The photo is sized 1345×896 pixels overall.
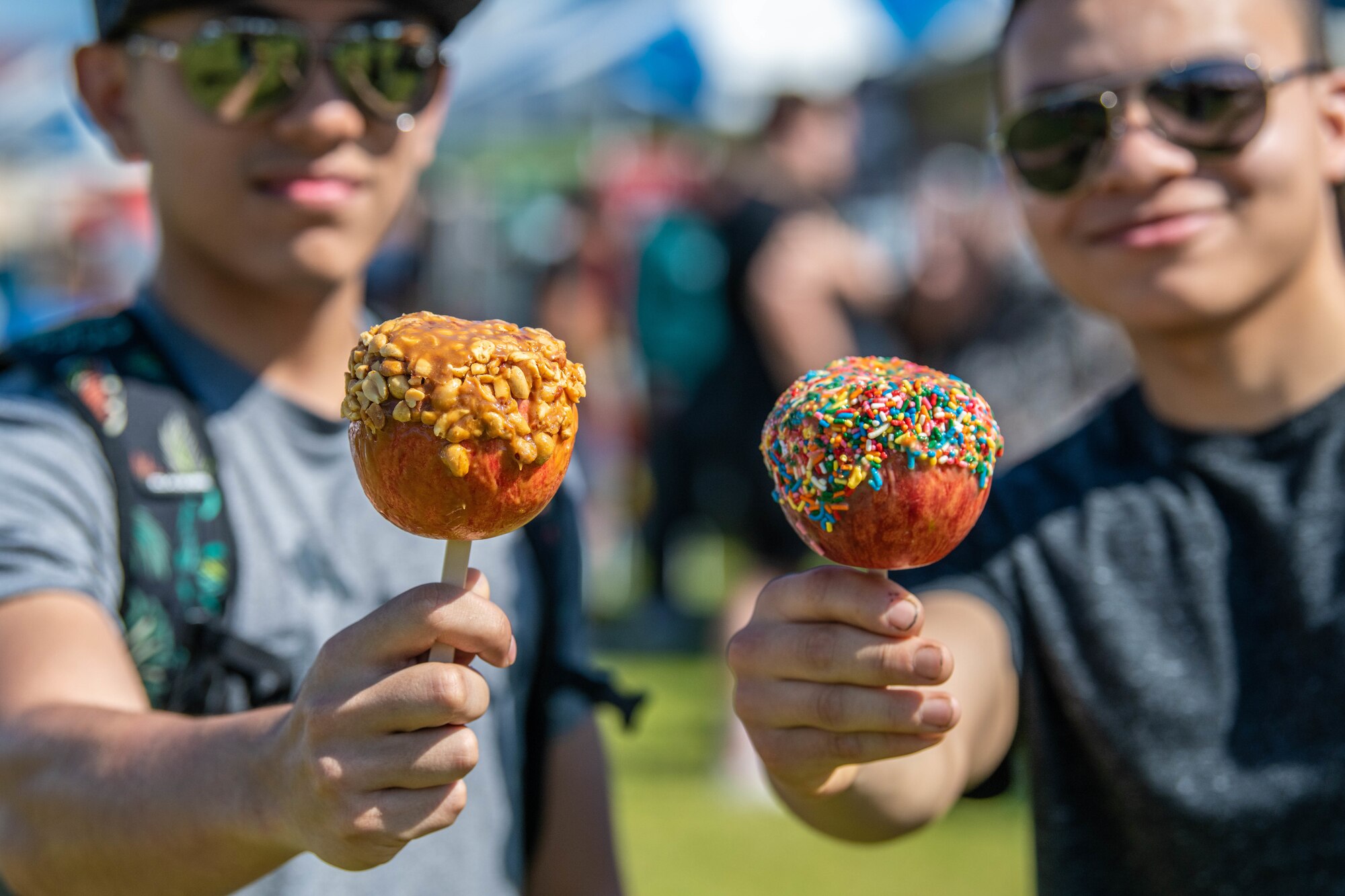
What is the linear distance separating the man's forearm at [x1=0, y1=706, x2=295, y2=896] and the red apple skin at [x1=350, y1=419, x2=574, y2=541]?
11.2 inches

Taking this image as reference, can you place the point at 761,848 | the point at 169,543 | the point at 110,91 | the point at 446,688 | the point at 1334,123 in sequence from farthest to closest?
the point at 761,848 → the point at 1334,123 → the point at 110,91 → the point at 169,543 → the point at 446,688

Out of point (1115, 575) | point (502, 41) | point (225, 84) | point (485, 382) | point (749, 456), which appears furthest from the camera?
point (502, 41)

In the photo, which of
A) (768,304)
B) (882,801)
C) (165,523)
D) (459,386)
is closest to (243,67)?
(165,523)

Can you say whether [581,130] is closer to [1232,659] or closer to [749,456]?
[749,456]

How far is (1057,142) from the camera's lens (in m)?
2.11

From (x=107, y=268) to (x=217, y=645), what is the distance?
8.68 meters

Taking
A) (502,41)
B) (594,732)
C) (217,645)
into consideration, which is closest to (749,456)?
(594,732)

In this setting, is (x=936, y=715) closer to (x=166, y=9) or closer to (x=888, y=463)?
(x=888, y=463)

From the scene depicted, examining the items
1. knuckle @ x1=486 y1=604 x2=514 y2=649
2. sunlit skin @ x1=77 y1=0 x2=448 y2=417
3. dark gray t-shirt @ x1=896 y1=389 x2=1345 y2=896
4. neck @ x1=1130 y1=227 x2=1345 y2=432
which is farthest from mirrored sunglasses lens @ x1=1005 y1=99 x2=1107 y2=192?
knuckle @ x1=486 y1=604 x2=514 y2=649

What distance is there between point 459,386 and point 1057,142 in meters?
1.24

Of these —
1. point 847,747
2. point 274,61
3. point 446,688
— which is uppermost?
point 274,61

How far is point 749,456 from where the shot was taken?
6.35 m

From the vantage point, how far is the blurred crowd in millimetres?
5578

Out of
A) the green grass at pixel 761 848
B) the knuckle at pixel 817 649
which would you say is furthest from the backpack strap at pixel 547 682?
the green grass at pixel 761 848
